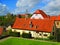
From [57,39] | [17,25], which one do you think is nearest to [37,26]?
[17,25]

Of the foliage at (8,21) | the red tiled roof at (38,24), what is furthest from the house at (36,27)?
the foliage at (8,21)

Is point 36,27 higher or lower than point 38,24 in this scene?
lower

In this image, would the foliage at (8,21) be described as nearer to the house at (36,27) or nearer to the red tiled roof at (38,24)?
the red tiled roof at (38,24)

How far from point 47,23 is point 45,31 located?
12.1 ft

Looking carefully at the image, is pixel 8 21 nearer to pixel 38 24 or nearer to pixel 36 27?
pixel 38 24

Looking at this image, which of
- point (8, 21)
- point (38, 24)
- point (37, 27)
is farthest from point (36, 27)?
point (8, 21)

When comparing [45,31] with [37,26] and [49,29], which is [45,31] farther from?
[37,26]

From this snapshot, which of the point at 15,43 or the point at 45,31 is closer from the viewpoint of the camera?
the point at 15,43

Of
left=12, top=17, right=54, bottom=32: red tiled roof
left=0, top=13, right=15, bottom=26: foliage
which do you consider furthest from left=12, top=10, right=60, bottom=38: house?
left=0, top=13, right=15, bottom=26: foliage

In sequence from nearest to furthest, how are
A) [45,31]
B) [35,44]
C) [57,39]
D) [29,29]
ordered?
[35,44], [57,39], [45,31], [29,29]

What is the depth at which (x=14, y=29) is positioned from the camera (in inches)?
2140

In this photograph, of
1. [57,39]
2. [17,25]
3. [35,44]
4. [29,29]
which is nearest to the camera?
[35,44]

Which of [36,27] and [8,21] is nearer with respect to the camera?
[36,27]

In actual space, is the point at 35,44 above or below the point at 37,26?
below
